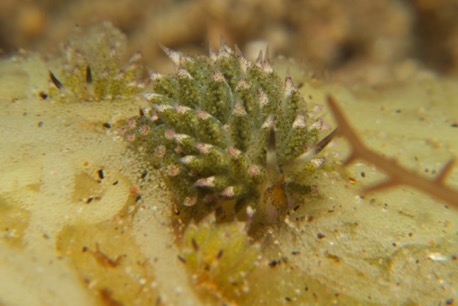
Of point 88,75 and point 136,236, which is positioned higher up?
point 88,75

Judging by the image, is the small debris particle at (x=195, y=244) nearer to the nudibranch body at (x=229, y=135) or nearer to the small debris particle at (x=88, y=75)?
the nudibranch body at (x=229, y=135)

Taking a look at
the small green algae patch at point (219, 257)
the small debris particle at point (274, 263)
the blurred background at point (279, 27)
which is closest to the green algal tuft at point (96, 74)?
the small green algae patch at point (219, 257)

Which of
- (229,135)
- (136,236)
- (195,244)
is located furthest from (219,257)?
(229,135)

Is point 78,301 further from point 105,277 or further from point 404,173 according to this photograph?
point 404,173

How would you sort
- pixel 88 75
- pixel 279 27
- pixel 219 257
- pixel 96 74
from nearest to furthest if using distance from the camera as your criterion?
pixel 219 257
pixel 88 75
pixel 96 74
pixel 279 27

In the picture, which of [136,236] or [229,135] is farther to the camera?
[229,135]

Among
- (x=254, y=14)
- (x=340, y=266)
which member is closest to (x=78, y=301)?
(x=340, y=266)

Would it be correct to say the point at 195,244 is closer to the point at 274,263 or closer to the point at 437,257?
the point at 274,263

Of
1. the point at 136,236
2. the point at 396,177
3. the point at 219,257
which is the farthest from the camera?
the point at 136,236
